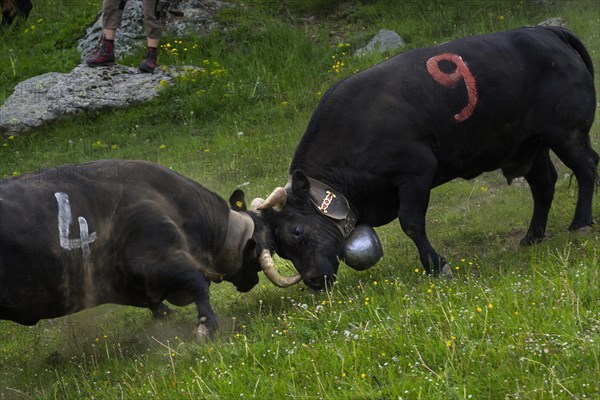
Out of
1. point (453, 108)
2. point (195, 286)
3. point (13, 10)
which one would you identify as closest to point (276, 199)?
point (195, 286)

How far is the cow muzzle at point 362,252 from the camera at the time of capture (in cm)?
935

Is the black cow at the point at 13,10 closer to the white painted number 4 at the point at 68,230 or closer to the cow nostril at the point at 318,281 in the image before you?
the cow nostril at the point at 318,281

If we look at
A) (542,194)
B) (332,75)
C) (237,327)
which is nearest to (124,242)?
(237,327)

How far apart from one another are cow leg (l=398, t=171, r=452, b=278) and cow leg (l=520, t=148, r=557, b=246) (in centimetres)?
148

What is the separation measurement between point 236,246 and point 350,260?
1.00 metres

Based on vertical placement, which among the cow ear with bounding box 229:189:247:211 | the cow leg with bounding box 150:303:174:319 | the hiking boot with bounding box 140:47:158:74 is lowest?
the hiking boot with bounding box 140:47:158:74

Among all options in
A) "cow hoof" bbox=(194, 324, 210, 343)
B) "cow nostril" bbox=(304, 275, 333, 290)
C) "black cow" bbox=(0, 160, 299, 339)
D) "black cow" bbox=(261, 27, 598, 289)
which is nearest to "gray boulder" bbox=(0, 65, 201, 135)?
"black cow" bbox=(261, 27, 598, 289)

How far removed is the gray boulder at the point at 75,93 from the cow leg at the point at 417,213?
27.3ft

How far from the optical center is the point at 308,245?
950 centimetres

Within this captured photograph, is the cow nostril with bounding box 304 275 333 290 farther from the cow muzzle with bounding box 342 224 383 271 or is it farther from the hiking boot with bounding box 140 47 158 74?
the hiking boot with bounding box 140 47 158 74

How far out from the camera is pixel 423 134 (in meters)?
9.53

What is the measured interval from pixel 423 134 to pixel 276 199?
143 cm

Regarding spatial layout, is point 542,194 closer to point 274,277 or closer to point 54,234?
point 274,277

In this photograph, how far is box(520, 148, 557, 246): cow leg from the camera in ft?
34.5
